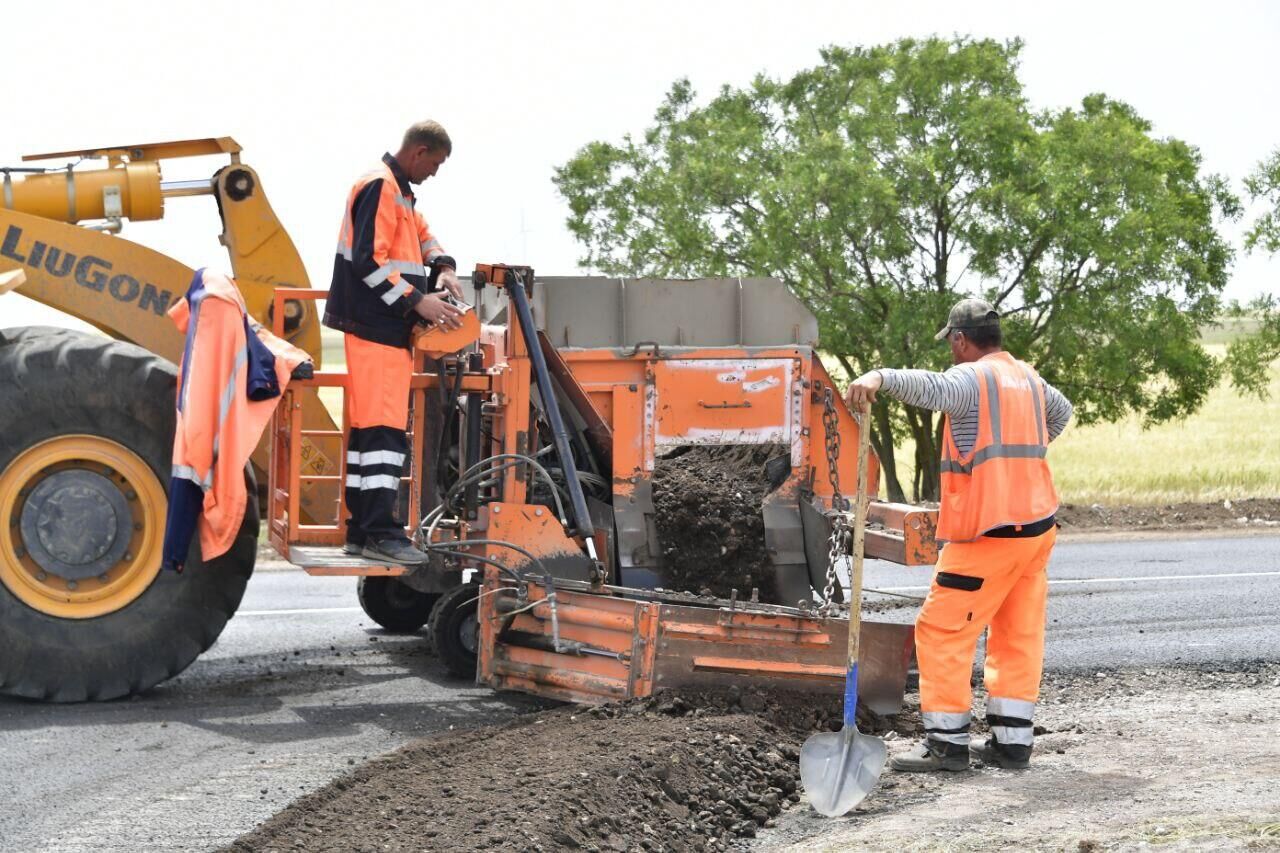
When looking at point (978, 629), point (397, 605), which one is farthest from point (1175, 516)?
point (978, 629)

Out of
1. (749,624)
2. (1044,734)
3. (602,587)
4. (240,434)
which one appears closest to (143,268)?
(240,434)

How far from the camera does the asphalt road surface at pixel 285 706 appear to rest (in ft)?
17.9

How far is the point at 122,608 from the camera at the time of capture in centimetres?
698

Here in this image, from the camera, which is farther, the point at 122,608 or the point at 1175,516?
the point at 1175,516

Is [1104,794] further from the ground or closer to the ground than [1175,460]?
closer to the ground

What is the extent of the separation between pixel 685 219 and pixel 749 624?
1157 cm

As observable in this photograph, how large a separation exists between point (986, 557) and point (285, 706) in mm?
3288

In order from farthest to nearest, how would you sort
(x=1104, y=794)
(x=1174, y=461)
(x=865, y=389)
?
(x=1174, y=461) → (x=865, y=389) → (x=1104, y=794)

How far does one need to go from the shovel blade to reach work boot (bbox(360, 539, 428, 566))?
7.18ft

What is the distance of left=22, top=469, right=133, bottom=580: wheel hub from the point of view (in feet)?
22.8

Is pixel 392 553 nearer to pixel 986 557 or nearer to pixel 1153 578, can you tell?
pixel 986 557

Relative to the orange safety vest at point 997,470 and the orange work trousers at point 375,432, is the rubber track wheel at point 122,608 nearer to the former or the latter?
the orange work trousers at point 375,432

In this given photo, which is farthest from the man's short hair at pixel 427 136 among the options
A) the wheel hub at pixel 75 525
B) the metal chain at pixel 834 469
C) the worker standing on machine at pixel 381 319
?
the metal chain at pixel 834 469

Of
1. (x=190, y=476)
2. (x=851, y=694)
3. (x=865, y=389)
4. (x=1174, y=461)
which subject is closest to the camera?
(x=865, y=389)
